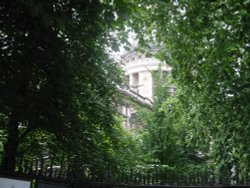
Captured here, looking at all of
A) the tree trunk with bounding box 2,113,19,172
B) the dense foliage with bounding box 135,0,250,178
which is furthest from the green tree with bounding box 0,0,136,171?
the dense foliage with bounding box 135,0,250,178

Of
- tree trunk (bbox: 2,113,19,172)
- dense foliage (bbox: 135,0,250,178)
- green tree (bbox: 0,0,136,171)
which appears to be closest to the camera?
green tree (bbox: 0,0,136,171)

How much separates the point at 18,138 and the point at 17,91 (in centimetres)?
110

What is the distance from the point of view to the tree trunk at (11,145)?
701 centimetres

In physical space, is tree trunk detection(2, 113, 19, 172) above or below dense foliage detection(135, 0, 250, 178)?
below

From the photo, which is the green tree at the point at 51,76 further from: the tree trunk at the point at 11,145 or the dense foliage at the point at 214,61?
the dense foliage at the point at 214,61

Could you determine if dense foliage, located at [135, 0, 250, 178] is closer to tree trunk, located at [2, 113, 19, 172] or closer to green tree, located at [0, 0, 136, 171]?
green tree, located at [0, 0, 136, 171]

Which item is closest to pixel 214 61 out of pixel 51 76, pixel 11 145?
pixel 51 76

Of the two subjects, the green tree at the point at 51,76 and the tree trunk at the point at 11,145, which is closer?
the green tree at the point at 51,76

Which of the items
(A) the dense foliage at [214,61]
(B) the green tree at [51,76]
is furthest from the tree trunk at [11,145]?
(A) the dense foliage at [214,61]

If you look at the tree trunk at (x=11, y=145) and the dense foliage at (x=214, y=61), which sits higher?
the dense foliage at (x=214, y=61)

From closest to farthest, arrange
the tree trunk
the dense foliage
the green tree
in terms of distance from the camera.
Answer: the green tree
the tree trunk
the dense foliage

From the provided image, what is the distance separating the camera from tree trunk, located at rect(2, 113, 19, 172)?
7.01 meters

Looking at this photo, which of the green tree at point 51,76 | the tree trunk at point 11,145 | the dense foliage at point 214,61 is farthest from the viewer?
the dense foliage at point 214,61

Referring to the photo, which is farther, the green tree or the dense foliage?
the dense foliage
